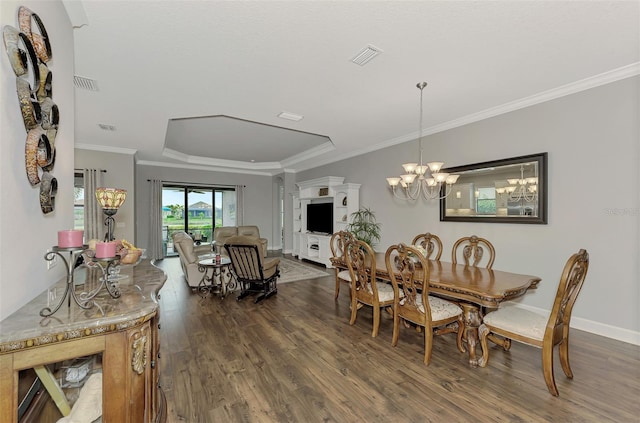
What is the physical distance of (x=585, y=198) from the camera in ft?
10.2

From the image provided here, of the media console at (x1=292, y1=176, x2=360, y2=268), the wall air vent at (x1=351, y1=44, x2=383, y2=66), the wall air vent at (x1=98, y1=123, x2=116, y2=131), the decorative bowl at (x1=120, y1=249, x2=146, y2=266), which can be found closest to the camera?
the decorative bowl at (x1=120, y1=249, x2=146, y2=266)

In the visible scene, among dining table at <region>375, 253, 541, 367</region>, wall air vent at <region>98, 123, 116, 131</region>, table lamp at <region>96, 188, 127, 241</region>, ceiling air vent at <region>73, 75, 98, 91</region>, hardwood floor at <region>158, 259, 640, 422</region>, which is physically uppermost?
ceiling air vent at <region>73, 75, 98, 91</region>

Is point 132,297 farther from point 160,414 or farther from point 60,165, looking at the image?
point 60,165

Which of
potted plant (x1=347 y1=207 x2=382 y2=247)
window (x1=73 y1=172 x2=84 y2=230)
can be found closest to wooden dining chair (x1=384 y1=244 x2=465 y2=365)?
potted plant (x1=347 y1=207 x2=382 y2=247)

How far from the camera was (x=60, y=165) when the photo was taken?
68.6 inches

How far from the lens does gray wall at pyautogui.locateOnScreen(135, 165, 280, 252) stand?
7836 mm

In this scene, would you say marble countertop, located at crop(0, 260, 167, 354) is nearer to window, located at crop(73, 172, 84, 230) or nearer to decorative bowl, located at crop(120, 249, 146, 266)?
decorative bowl, located at crop(120, 249, 146, 266)

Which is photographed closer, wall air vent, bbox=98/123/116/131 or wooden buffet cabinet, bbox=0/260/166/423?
wooden buffet cabinet, bbox=0/260/166/423

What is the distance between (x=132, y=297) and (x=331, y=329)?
90.7 inches

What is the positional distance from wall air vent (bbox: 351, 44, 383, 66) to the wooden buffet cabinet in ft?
8.30

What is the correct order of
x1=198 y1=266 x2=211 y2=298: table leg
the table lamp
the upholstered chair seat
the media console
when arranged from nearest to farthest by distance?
the table lamp
the upholstered chair seat
x1=198 y1=266 x2=211 y2=298: table leg
the media console

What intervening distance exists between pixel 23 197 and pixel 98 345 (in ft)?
2.60

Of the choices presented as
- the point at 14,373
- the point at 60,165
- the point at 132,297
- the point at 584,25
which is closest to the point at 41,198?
the point at 60,165

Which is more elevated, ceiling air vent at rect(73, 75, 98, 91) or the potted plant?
ceiling air vent at rect(73, 75, 98, 91)
